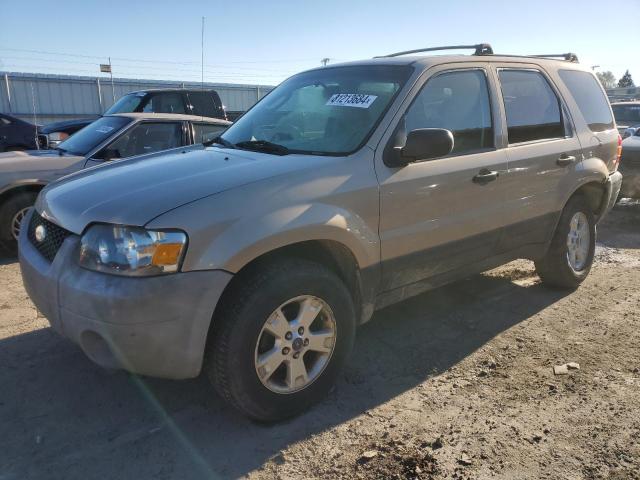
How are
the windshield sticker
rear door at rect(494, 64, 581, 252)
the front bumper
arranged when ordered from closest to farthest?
the front bumper, the windshield sticker, rear door at rect(494, 64, 581, 252)

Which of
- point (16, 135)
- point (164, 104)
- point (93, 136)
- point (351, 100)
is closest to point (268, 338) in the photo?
point (351, 100)

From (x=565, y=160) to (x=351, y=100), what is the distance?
78.8 inches

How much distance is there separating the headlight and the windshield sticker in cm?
152

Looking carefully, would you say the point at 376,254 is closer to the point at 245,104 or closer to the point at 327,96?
the point at 327,96

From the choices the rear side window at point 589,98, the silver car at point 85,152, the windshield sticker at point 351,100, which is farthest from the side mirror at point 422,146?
the silver car at point 85,152

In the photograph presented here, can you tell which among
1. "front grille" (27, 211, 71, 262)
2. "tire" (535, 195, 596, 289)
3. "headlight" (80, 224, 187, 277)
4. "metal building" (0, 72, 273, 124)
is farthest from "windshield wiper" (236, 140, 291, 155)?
"metal building" (0, 72, 273, 124)

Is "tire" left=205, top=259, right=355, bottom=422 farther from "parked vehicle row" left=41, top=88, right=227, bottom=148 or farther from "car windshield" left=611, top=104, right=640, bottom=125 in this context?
"car windshield" left=611, top=104, right=640, bottom=125

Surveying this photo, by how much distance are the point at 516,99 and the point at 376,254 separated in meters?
1.89

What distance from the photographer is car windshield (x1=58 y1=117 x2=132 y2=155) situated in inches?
243

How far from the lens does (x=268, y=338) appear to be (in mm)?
2738

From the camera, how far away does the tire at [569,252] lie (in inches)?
179

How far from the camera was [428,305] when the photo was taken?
14.8 feet

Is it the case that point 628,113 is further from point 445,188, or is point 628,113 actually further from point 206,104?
point 445,188

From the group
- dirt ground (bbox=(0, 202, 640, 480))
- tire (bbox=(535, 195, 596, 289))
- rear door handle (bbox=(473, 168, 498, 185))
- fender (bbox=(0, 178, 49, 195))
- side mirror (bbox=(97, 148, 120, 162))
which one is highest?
rear door handle (bbox=(473, 168, 498, 185))
